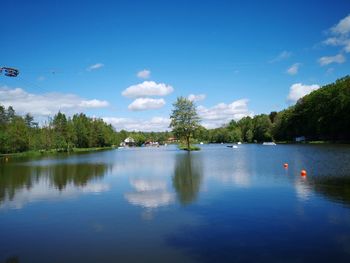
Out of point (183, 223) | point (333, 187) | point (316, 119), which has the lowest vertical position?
point (183, 223)

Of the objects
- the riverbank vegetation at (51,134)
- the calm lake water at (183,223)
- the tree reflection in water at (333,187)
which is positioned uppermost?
the riverbank vegetation at (51,134)

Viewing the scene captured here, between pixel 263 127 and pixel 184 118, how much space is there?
9628 centimetres

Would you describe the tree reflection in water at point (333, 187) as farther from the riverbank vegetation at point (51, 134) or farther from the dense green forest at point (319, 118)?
the riverbank vegetation at point (51, 134)

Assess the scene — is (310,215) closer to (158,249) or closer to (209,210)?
(209,210)

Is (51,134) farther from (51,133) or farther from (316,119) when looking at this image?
(316,119)

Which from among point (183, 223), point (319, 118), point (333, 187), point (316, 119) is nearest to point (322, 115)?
point (319, 118)

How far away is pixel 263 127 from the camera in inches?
7096

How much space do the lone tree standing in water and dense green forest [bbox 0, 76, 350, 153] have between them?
2.37 m

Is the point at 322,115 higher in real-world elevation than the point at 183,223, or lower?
higher

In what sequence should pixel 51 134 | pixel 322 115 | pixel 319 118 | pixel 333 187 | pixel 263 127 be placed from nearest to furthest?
pixel 333 187
pixel 322 115
pixel 319 118
pixel 51 134
pixel 263 127

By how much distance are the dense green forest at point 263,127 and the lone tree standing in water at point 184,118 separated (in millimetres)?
2374

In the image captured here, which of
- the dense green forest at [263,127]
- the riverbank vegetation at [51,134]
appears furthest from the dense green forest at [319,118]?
the riverbank vegetation at [51,134]

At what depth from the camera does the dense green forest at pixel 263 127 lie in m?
106

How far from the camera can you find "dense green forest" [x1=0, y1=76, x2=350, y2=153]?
106 meters
